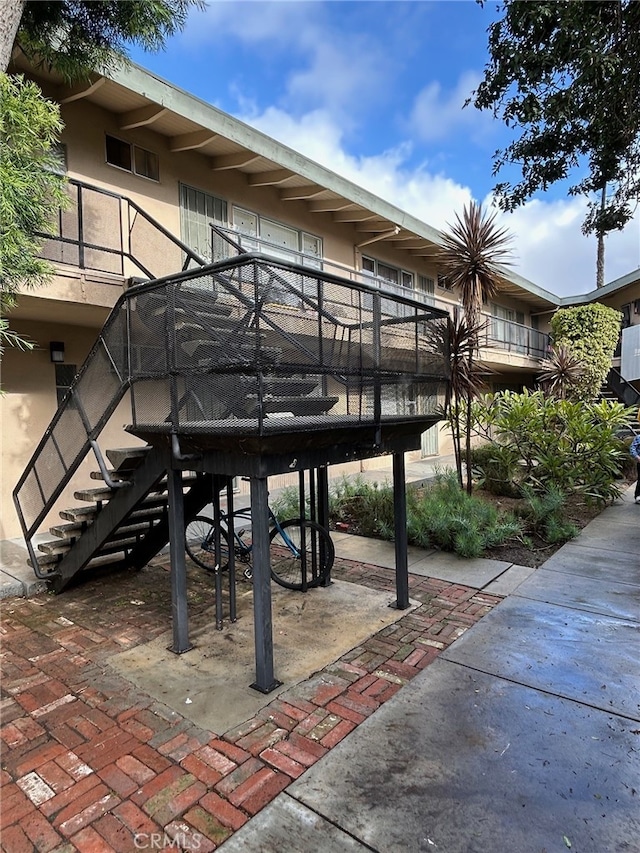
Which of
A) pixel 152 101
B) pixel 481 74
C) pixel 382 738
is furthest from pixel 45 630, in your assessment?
pixel 481 74

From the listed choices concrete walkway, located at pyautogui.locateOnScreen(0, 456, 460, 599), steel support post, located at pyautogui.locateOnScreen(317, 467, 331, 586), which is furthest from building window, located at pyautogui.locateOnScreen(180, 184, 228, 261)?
steel support post, located at pyautogui.locateOnScreen(317, 467, 331, 586)

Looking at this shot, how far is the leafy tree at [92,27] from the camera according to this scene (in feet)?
15.7

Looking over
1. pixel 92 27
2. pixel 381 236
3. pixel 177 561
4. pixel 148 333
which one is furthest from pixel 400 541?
pixel 381 236

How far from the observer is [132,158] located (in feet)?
25.0

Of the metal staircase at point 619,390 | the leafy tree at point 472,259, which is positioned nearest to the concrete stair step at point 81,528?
the leafy tree at point 472,259

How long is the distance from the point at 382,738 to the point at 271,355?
219 centimetres

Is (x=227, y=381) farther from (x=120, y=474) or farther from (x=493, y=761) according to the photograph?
(x=493, y=761)

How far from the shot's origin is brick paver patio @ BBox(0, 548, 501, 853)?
7.15 feet

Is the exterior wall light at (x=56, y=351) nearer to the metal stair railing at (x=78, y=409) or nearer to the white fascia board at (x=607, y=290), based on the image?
the metal stair railing at (x=78, y=409)

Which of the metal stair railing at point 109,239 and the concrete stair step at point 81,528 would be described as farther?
the metal stair railing at point 109,239

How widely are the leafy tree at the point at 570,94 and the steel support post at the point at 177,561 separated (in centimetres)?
600

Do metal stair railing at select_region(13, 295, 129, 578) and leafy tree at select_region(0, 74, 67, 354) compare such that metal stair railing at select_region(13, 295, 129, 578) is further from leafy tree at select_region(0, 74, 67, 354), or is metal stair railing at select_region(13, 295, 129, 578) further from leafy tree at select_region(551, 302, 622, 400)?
leafy tree at select_region(551, 302, 622, 400)

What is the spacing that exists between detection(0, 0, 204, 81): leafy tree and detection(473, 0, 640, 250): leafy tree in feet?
12.1

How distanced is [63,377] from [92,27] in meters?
4.18
